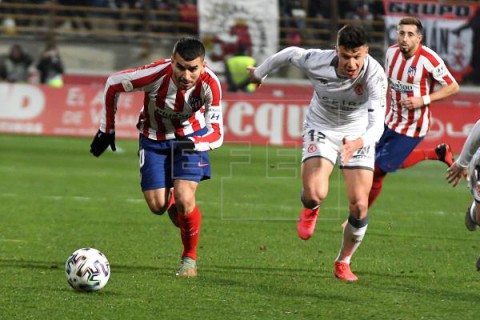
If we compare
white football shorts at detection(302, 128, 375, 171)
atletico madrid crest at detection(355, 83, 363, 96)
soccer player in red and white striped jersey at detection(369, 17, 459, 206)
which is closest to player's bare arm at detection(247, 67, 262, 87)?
white football shorts at detection(302, 128, 375, 171)

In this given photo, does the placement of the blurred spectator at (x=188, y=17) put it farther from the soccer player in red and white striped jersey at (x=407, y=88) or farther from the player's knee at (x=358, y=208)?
the player's knee at (x=358, y=208)

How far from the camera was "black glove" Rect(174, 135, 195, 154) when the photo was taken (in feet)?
27.3

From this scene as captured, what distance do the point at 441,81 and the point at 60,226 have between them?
416 centimetres

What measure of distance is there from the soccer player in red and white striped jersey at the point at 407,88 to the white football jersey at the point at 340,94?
82.9 inches

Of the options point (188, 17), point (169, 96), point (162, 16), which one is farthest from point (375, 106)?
point (162, 16)

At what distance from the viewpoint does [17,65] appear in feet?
89.7

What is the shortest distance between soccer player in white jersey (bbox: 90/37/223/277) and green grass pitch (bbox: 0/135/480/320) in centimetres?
51

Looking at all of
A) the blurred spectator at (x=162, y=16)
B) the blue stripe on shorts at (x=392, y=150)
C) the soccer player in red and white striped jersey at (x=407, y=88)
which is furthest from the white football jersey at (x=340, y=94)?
the blurred spectator at (x=162, y=16)

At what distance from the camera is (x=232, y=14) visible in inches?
1044

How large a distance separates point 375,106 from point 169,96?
1551 millimetres

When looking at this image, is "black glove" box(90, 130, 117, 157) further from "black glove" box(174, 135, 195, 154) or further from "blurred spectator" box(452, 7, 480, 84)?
"blurred spectator" box(452, 7, 480, 84)

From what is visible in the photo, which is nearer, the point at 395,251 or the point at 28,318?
the point at 28,318

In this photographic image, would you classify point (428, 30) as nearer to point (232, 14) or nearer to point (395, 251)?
point (232, 14)

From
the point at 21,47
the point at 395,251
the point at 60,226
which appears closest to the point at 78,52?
the point at 21,47
